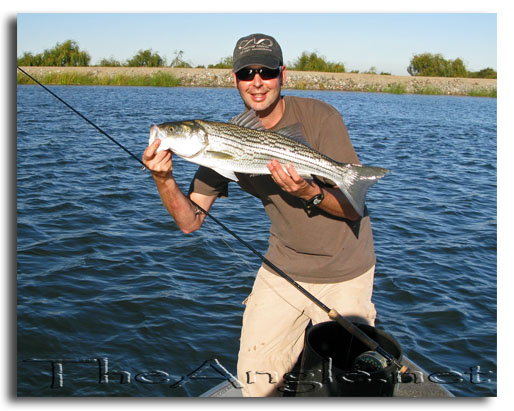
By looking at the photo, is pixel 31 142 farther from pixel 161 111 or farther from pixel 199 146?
pixel 199 146

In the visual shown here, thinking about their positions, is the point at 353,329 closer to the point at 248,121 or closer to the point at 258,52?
the point at 248,121

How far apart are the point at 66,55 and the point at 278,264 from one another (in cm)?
1914

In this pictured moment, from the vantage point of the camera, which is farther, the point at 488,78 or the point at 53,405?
the point at 488,78

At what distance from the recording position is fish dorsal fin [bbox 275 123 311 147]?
3.54 metres

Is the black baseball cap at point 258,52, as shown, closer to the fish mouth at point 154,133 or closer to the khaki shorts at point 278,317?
the fish mouth at point 154,133

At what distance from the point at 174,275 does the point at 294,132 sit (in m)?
4.15

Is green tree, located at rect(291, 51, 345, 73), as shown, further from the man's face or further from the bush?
the man's face

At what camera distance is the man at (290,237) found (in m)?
3.71

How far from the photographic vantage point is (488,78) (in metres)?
44.0

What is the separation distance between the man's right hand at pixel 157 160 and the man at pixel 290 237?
0.08 feet

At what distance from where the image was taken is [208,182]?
409 cm

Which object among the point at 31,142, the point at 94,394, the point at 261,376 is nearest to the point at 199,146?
the point at 261,376

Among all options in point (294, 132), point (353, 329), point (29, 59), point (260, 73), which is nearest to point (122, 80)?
point (29, 59)

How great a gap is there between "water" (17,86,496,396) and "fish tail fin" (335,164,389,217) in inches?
107
